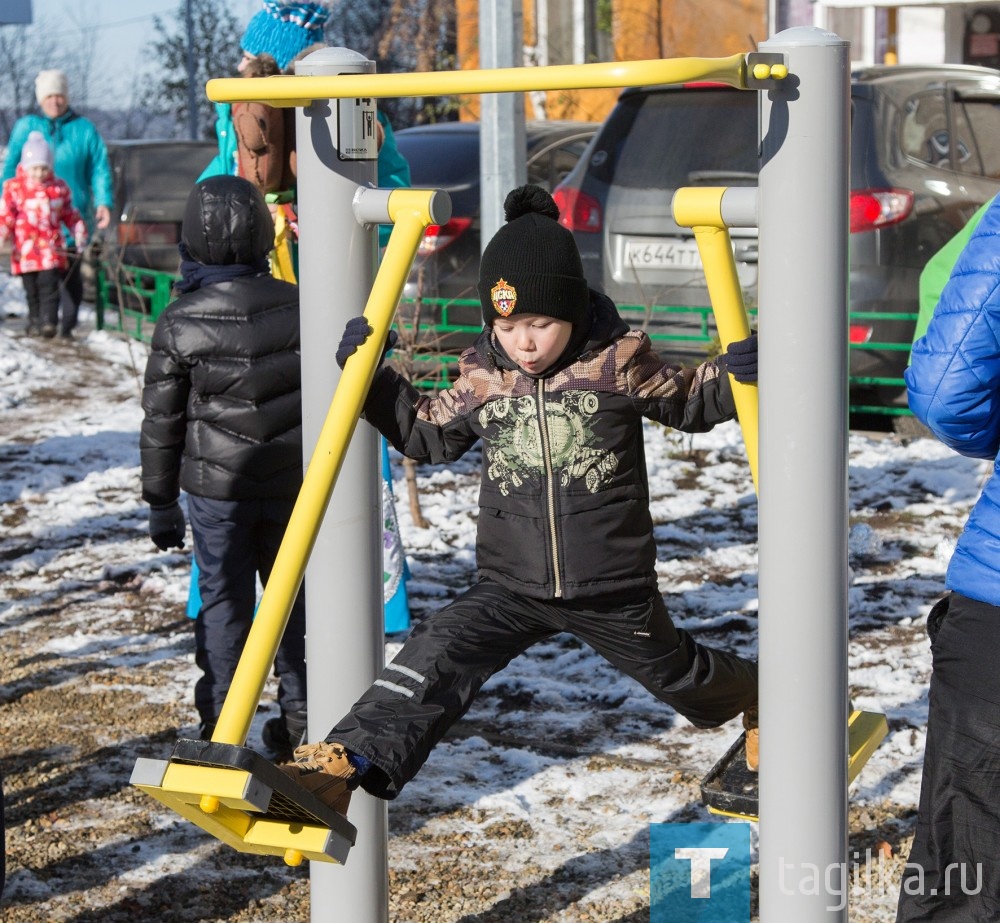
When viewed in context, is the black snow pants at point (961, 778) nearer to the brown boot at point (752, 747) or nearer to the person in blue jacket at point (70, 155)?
the brown boot at point (752, 747)

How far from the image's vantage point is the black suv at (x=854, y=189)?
7465 millimetres

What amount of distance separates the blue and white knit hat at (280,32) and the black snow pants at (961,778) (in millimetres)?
2962

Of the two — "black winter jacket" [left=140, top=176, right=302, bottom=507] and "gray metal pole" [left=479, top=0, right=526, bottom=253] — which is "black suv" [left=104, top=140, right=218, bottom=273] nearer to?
"gray metal pole" [left=479, top=0, right=526, bottom=253]

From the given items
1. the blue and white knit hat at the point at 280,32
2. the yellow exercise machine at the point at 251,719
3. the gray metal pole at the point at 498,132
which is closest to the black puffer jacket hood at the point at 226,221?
the blue and white knit hat at the point at 280,32

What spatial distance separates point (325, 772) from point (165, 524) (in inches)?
75.1

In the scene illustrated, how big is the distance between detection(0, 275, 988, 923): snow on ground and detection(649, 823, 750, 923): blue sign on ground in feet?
0.15

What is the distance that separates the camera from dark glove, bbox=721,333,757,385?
2.51 metres

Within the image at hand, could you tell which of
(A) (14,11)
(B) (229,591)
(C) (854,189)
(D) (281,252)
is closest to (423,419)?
(B) (229,591)

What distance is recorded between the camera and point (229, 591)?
14.2 ft

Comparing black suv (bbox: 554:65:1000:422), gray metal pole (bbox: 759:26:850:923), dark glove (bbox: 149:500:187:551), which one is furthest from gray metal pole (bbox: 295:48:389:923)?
black suv (bbox: 554:65:1000:422)

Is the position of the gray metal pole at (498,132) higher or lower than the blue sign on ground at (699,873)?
higher

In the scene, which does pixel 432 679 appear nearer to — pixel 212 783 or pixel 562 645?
pixel 212 783

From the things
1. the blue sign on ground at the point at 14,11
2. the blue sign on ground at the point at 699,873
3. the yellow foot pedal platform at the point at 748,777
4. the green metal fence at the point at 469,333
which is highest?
the blue sign on ground at the point at 14,11

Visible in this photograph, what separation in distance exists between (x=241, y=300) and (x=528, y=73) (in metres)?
2.04
